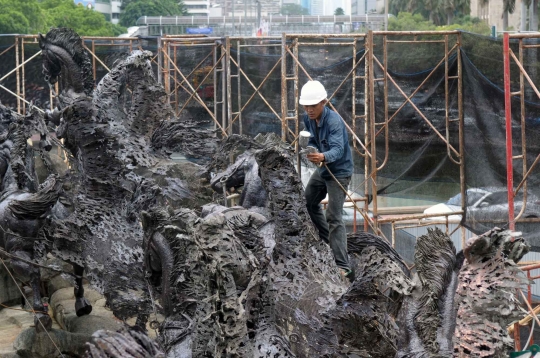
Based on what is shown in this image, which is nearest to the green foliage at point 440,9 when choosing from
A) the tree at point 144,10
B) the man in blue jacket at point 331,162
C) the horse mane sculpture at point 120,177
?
the tree at point 144,10

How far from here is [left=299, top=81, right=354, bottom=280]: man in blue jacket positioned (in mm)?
8164

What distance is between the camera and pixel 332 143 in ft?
27.1

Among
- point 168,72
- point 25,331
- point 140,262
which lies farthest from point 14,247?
point 168,72

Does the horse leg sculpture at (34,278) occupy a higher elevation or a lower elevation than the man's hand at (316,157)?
lower

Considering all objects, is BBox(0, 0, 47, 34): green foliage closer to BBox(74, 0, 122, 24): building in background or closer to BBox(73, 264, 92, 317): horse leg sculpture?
BBox(73, 264, 92, 317): horse leg sculpture

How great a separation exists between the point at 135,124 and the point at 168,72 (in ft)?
A: 20.4

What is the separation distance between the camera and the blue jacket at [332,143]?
823cm

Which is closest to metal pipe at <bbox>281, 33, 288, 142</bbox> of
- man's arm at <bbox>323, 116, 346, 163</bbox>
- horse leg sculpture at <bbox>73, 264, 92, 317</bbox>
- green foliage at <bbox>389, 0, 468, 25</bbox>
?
horse leg sculpture at <bbox>73, 264, 92, 317</bbox>

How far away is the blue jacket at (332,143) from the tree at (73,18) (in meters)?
40.8

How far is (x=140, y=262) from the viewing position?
29.2 feet

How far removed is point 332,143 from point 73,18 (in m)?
43.9

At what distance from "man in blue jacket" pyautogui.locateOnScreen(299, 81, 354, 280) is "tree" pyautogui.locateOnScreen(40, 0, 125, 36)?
4078cm

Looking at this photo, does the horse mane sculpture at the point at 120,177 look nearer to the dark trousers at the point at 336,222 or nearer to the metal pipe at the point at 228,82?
the dark trousers at the point at 336,222

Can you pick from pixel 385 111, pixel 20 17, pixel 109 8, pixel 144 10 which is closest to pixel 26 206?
pixel 385 111
